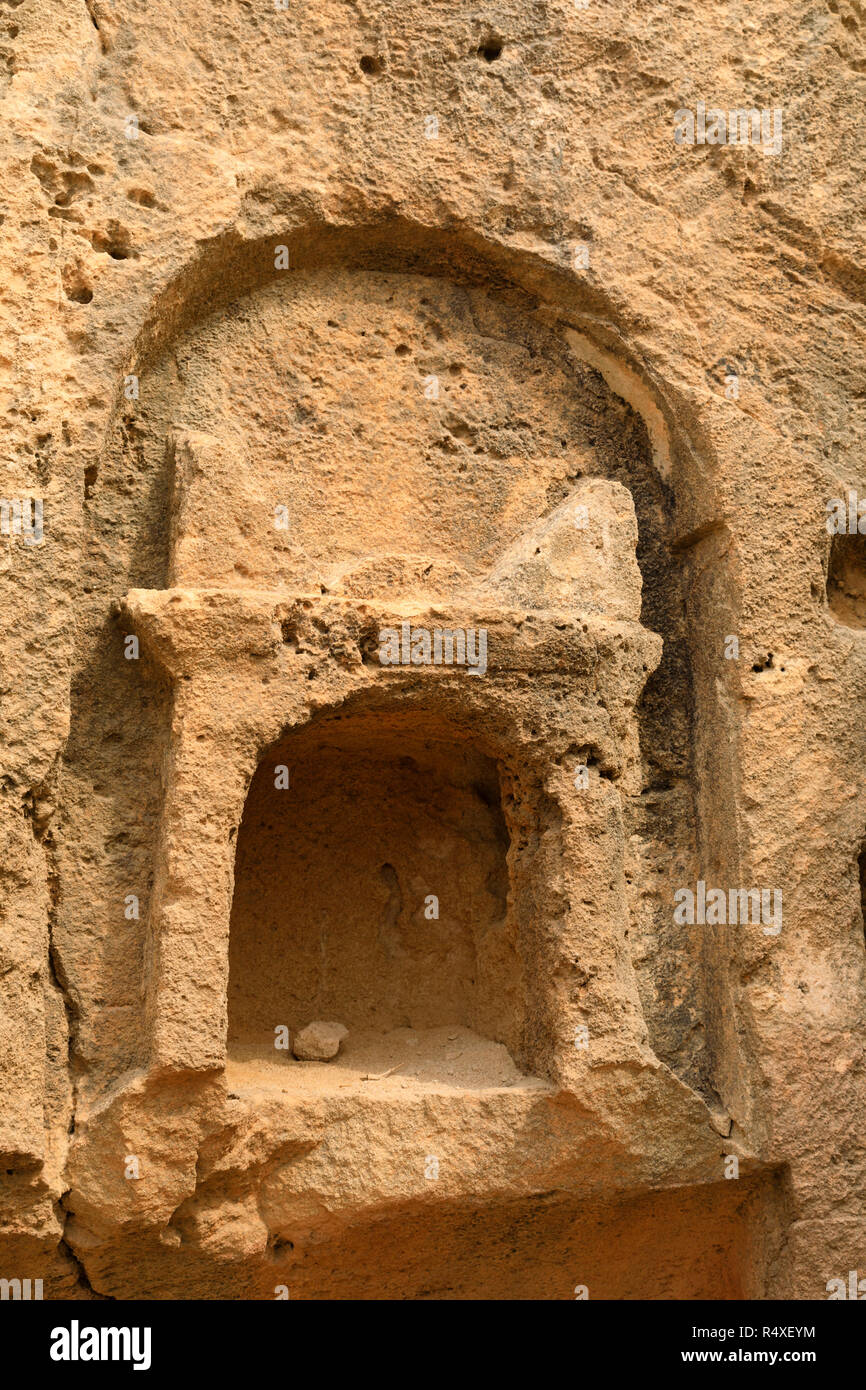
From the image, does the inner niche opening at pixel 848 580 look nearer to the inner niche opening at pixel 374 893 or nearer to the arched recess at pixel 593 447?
the arched recess at pixel 593 447

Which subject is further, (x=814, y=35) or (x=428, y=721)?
(x=814, y=35)

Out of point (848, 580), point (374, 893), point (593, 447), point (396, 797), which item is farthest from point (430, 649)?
point (848, 580)

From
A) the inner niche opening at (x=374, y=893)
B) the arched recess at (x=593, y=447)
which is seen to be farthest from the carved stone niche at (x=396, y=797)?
the arched recess at (x=593, y=447)

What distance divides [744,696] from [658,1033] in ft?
3.15

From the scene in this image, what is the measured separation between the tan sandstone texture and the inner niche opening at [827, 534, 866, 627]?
1 cm

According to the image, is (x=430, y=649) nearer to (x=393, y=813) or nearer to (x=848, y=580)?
(x=393, y=813)

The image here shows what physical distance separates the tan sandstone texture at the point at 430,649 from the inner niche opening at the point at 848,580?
0.01 metres

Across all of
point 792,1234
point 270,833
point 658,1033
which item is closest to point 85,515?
point 270,833

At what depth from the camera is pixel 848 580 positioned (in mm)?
4105

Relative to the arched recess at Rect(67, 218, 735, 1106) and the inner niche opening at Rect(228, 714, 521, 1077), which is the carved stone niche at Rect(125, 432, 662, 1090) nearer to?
the inner niche opening at Rect(228, 714, 521, 1077)

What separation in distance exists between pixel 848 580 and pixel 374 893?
1.70 meters

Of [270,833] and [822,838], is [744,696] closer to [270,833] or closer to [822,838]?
[822,838]

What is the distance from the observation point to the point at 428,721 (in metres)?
3.70
